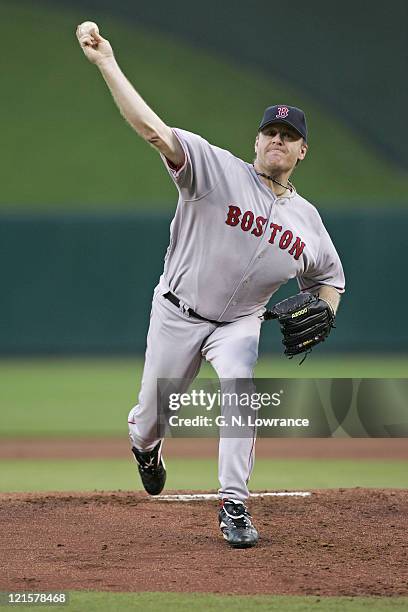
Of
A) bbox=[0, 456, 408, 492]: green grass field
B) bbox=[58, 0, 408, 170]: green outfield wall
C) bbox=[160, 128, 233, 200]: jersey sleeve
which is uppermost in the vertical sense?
bbox=[58, 0, 408, 170]: green outfield wall

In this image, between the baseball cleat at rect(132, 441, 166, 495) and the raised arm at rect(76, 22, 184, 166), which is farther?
the baseball cleat at rect(132, 441, 166, 495)

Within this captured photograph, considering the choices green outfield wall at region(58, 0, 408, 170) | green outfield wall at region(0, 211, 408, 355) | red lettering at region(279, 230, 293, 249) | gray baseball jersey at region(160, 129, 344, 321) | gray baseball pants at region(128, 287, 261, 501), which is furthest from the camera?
green outfield wall at region(58, 0, 408, 170)

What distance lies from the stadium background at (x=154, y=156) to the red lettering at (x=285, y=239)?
783cm

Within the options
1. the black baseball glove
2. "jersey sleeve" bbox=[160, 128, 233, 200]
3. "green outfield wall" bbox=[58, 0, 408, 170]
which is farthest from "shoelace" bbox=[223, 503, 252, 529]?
"green outfield wall" bbox=[58, 0, 408, 170]

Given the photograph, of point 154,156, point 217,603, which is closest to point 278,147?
point 217,603

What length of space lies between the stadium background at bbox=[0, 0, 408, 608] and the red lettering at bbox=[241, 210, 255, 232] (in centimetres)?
796

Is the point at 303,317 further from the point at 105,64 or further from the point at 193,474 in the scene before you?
the point at 193,474

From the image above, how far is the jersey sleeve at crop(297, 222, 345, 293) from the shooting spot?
5109 millimetres

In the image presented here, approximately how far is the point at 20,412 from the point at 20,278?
4.08m

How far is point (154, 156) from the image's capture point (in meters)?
20.1

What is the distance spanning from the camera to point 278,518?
5262mm

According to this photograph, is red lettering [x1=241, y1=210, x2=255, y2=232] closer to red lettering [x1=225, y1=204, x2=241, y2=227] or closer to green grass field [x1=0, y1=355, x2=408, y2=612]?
red lettering [x1=225, y1=204, x2=241, y2=227]

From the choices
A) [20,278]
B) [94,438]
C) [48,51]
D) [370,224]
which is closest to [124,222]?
[20,278]

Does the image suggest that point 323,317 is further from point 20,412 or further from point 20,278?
point 20,278
